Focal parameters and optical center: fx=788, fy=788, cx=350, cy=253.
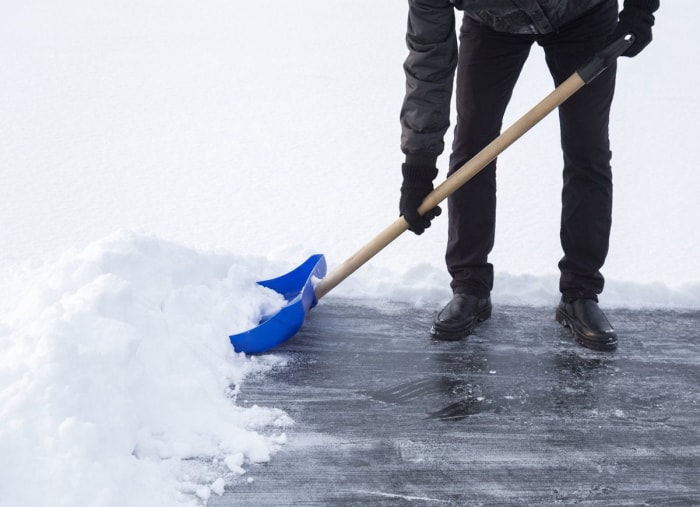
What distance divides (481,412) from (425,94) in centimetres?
→ 94

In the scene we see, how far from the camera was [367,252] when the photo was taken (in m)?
2.54

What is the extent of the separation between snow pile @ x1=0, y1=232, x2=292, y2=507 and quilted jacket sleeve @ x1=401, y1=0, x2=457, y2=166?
0.74 meters

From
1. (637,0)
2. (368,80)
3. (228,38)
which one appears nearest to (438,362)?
(637,0)

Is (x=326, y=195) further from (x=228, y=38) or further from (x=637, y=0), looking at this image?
(x=228, y=38)

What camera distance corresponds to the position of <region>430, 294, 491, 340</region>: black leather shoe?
2619mm

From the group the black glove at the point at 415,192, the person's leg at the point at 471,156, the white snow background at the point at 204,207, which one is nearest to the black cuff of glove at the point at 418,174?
the black glove at the point at 415,192

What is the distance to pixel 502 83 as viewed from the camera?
99.8 inches

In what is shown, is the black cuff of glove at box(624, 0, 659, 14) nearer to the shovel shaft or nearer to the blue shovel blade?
the shovel shaft

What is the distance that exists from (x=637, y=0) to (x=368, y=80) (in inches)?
187

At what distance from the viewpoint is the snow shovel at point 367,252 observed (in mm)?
2260

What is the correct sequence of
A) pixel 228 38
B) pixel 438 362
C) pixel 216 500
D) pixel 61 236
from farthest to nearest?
1. pixel 228 38
2. pixel 61 236
3. pixel 438 362
4. pixel 216 500

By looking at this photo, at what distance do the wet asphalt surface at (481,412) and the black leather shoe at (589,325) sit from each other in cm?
4

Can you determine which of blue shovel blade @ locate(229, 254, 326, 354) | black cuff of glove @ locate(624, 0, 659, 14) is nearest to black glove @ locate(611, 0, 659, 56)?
black cuff of glove @ locate(624, 0, 659, 14)

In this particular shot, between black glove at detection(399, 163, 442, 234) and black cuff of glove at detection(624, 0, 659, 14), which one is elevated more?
black cuff of glove at detection(624, 0, 659, 14)
